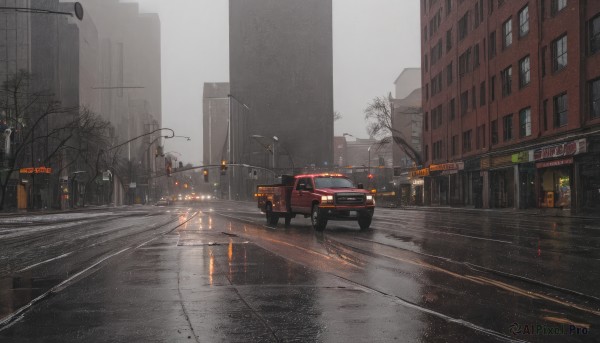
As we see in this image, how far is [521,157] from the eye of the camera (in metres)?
37.2

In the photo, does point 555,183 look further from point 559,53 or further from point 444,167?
point 444,167

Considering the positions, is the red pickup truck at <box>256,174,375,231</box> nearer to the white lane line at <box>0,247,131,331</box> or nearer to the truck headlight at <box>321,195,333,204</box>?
the truck headlight at <box>321,195,333,204</box>

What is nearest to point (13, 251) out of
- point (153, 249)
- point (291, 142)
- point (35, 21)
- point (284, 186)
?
point (153, 249)

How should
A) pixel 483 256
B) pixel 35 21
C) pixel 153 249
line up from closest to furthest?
1. pixel 483 256
2. pixel 153 249
3. pixel 35 21

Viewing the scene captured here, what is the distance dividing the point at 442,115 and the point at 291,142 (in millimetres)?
101701

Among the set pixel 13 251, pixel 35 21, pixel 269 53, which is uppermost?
pixel 269 53

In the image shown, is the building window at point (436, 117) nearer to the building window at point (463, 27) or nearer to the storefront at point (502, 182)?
the building window at point (463, 27)

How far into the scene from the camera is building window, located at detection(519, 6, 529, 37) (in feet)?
123

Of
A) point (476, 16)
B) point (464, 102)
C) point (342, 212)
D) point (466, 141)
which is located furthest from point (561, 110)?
point (342, 212)

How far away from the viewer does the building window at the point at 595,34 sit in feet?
95.1

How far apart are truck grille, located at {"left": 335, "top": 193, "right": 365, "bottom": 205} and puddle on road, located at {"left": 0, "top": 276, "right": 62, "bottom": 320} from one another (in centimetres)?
1103

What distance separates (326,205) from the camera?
729 inches

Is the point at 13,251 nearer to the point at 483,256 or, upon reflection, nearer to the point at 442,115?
the point at 483,256

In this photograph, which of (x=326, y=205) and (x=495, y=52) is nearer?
(x=326, y=205)
